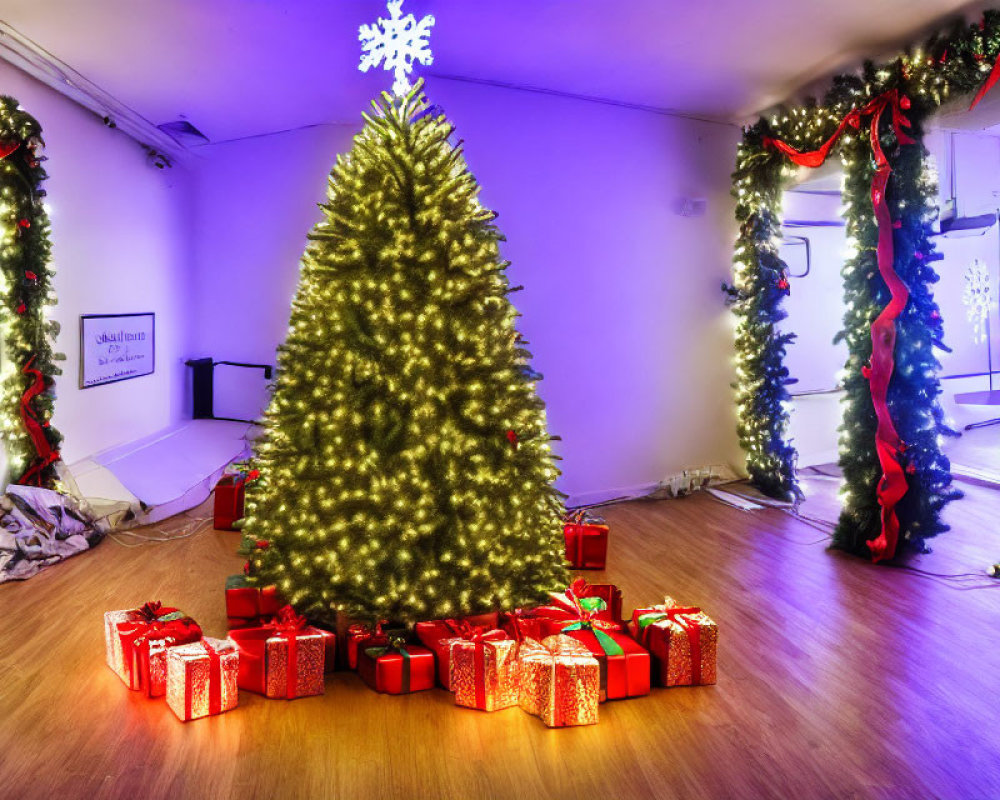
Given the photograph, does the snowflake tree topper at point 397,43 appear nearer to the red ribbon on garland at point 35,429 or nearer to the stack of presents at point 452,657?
the stack of presents at point 452,657

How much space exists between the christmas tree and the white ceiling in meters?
1.35

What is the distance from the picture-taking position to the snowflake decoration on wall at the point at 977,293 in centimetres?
784

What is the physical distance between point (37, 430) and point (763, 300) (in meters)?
5.03

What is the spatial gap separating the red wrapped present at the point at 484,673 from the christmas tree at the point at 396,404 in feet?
0.94

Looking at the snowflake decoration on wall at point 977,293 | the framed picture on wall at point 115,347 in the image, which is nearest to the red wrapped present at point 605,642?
Answer: the framed picture on wall at point 115,347

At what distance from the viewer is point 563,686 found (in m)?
2.64

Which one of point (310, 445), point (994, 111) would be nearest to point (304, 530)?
point (310, 445)

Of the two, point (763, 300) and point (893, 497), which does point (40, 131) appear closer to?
point (763, 300)

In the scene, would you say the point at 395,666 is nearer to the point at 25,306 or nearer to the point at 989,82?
the point at 25,306

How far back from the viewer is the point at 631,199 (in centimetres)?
564

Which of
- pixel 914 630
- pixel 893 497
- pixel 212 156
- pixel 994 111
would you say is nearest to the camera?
pixel 914 630

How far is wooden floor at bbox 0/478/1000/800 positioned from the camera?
2314 millimetres

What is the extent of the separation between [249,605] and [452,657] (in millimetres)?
1153

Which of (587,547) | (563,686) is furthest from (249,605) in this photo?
(587,547)
